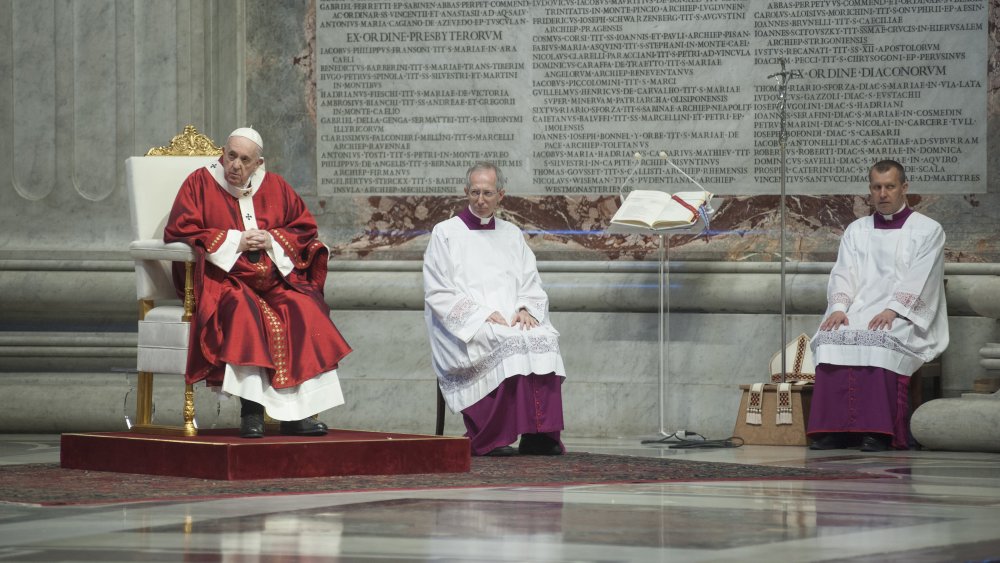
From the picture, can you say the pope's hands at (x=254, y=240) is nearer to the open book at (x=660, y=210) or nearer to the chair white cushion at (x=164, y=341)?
the chair white cushion at (x=164, y=341)

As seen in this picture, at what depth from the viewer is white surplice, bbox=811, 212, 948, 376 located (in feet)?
26.8

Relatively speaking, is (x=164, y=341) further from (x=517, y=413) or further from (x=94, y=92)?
(x=94, y=92)

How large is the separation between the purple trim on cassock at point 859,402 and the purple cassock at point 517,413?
1441 mm

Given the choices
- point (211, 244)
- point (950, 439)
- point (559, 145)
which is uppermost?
point (559, 145)

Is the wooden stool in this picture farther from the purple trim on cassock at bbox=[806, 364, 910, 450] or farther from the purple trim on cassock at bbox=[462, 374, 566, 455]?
the purple trim on cassock at bbox=[462, 374, 566, 455]

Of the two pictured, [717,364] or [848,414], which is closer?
[848,414]

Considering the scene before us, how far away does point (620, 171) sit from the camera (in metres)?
9.55

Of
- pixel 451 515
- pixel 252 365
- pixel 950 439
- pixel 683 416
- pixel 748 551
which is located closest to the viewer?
pixel 748 551

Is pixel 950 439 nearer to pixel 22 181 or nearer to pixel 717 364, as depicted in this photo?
pixel 717 364

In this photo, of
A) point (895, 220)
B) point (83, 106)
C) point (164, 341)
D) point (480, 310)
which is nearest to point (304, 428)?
point (164, 341)

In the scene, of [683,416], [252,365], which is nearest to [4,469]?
[252,365]

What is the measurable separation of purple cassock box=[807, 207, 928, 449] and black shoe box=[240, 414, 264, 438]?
3110mm

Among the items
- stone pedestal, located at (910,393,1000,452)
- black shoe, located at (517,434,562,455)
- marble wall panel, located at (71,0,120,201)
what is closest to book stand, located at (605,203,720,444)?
black shoe, located at (517,434,562,455)

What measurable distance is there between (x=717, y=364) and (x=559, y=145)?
1631 millimetres
